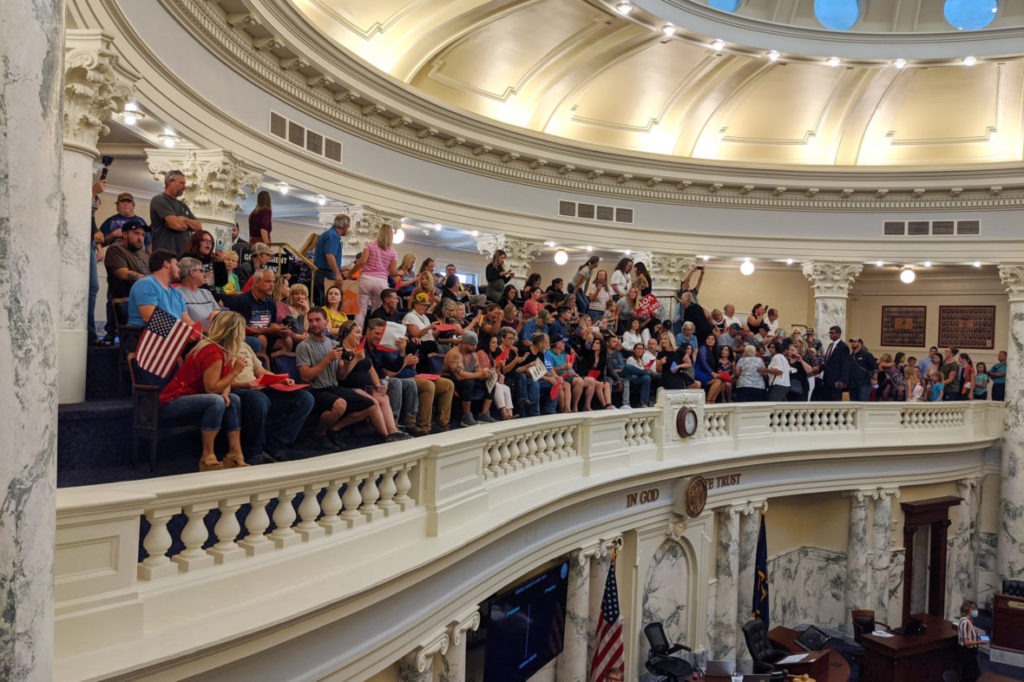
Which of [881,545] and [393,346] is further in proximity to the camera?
[881,545]

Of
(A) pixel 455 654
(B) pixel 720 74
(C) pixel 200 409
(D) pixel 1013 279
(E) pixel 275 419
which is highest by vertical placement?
(B) pixel 720 74

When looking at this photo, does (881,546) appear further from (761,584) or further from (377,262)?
(377,262)

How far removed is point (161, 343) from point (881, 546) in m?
15.2

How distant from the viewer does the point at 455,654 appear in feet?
21.3

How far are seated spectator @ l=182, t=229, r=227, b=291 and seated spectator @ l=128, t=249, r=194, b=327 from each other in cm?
76

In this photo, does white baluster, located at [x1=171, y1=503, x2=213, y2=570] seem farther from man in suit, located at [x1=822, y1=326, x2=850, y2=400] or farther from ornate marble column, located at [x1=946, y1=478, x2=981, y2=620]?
ornate marble column, located at [x1=946, y1=478, x2=981, y2=620]

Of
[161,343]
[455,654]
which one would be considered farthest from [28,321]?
[455,654]

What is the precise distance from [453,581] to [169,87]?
267 inches

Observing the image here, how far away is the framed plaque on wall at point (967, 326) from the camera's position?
21.7 meters

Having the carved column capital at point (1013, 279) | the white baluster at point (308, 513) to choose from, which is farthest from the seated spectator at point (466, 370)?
the carved column capital at point (1013, 279)

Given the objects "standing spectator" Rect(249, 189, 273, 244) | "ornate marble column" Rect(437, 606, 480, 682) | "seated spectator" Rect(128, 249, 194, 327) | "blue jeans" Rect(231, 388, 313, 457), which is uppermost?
"standing spectator" Rect(249, 189, 273, 244)

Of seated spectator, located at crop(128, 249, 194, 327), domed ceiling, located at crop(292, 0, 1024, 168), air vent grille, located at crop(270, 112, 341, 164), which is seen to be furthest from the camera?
domed ceiling, located at crop(292, 0, 1024, 168)

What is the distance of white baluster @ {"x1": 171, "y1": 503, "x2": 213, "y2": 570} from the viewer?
156 inches

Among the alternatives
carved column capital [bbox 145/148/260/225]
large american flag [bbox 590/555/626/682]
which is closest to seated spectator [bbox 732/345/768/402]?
large american flag [bbox 590/555/626/682]
